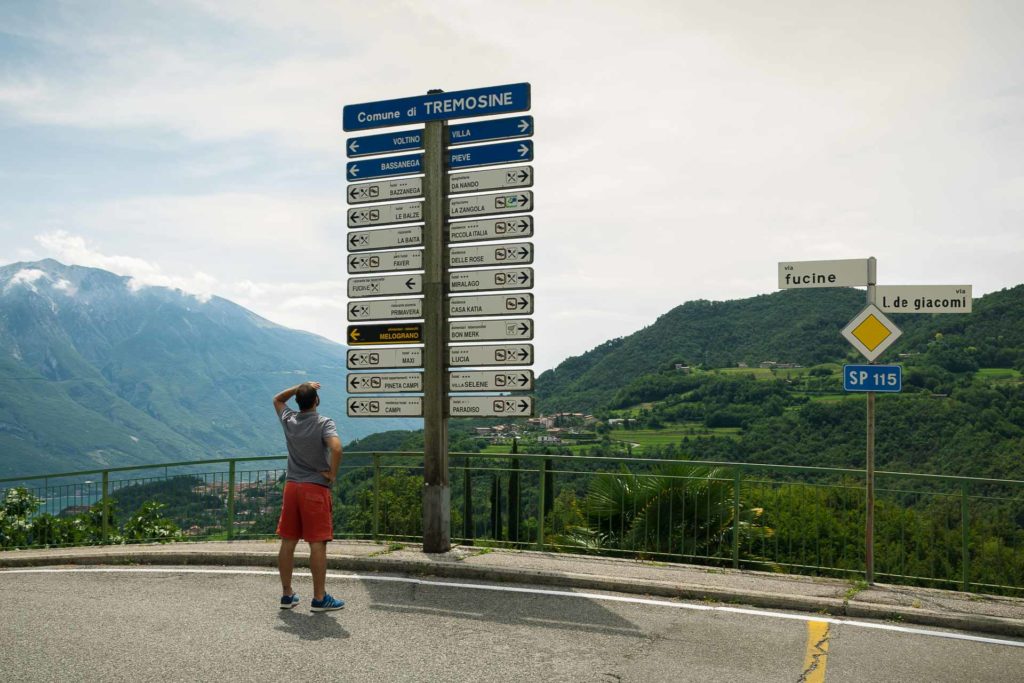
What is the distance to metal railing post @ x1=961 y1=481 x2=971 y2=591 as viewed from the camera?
8672 millimetres

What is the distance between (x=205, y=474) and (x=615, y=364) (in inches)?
4477

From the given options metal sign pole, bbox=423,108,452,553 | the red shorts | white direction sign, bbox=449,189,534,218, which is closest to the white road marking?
metal sign pole, bbox=423,108,452,553

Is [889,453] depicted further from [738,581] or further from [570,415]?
[738,581]

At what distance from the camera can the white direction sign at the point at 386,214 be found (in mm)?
10305

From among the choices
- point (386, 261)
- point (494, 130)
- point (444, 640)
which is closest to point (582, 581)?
point (444, 640)

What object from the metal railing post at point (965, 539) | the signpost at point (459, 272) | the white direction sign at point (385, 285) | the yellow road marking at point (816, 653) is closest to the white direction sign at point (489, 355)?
the signpost at point (459, 272)

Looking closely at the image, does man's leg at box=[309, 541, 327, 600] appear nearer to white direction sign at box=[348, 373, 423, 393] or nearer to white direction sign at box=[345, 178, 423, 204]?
white direction sign at box=[348, 373, 423, 393]

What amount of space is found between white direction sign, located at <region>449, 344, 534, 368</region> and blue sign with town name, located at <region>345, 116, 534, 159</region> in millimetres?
2333

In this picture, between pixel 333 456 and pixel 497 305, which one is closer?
pixel 333 456

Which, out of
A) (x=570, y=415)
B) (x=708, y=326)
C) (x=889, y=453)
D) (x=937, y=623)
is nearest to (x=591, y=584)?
(x=937, y=623)

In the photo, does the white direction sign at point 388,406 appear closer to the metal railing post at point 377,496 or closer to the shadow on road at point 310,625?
the metal railing post at point 377,496

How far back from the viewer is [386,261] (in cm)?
1051

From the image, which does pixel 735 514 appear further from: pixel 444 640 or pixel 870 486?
pixel 444 640

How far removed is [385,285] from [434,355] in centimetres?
Answer: 122
